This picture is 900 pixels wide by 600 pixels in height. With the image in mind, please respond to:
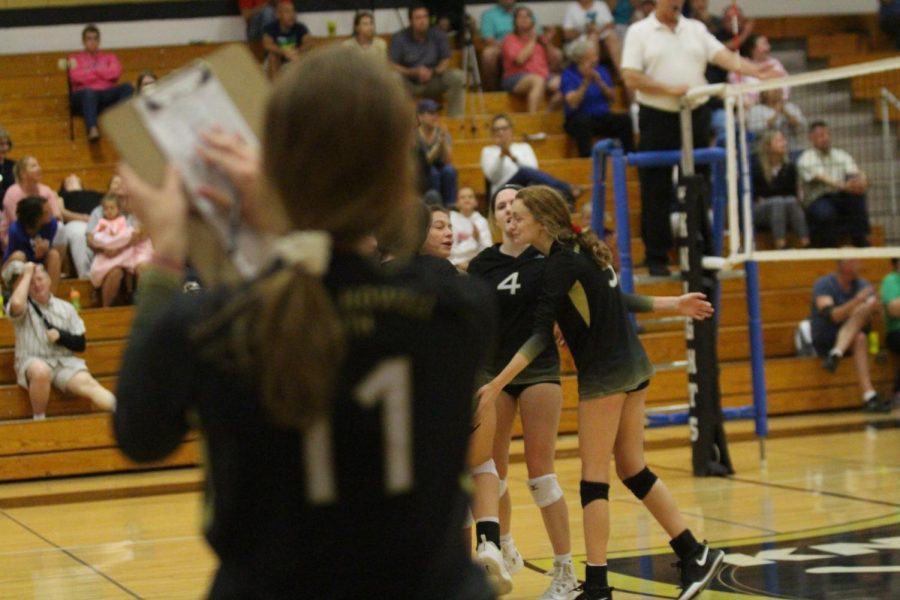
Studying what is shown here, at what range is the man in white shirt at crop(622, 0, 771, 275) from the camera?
8930 millimetres

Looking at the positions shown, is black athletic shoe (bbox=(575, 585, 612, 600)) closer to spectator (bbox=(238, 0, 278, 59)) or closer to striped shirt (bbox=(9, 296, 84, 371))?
striped shirt (bbox=(9, 296, 84, 371))

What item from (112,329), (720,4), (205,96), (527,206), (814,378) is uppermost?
(720,4)

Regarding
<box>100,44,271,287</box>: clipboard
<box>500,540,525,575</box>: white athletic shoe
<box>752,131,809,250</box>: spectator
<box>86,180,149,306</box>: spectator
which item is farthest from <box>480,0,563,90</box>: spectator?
<box>100,44,271,287</box>: clipboard

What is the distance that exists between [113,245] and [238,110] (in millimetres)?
9486

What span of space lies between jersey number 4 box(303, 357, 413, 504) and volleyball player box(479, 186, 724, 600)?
3640mm

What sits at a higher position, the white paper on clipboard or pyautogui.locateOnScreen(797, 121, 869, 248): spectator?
the white paper on clipboard

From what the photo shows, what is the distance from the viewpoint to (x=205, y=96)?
6.00 feet

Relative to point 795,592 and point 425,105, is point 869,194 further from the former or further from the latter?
point 795,592

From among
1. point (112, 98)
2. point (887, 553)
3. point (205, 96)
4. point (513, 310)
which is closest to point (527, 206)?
point (513, 310)

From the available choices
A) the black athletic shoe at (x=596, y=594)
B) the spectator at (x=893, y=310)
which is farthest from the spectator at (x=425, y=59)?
the black athletic shoe at (x=596, y=594)

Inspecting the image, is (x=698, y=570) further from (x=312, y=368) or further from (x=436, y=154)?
(x=436, y=154)

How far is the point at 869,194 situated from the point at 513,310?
7.28 m

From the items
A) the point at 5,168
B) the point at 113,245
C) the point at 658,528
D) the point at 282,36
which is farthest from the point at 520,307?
the point at 282,36

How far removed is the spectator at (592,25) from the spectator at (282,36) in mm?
2928
